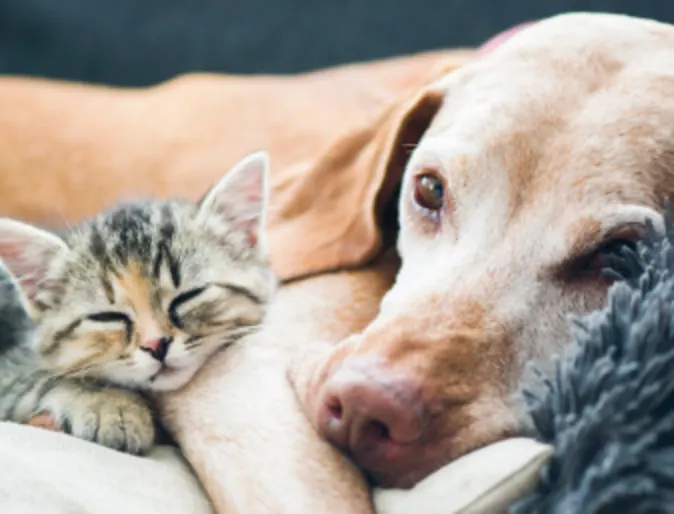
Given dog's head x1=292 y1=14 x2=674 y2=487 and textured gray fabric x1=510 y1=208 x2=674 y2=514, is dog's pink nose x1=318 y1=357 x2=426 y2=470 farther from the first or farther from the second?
textured gray fabric x1=510 y1=208 x2=674 y2=514

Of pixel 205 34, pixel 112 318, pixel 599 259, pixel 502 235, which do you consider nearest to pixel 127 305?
pixel 112 318

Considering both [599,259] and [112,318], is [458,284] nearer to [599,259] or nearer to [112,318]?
[599,259]

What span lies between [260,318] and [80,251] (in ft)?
0.92

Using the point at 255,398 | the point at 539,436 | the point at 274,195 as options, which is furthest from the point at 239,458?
the point at 274,195

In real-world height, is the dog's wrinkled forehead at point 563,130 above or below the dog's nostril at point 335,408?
above

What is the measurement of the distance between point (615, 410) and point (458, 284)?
31cm

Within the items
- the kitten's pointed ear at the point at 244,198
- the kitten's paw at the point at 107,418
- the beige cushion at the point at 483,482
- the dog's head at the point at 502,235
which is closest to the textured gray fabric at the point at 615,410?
the beige cushion at the point at 483,482

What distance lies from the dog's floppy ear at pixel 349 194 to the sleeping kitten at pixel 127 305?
0.39ft

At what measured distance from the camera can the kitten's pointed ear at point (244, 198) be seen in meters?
1.38

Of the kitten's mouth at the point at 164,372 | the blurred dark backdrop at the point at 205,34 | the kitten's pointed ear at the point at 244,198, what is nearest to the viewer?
the kitten's mouth at the point at 164,372

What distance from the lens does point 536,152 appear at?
116 centimetres

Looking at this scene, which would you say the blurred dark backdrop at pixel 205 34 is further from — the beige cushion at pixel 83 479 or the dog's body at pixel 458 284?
the beige cushion at pixel 83 479

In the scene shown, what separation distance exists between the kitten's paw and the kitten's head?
46 mm

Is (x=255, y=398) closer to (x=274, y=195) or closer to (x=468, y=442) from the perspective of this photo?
(x=468, y=442)
